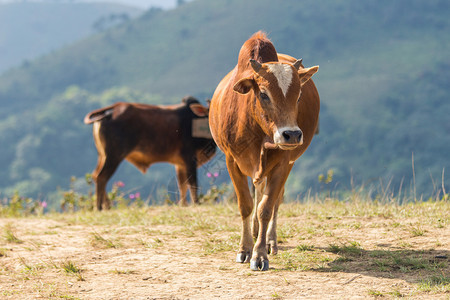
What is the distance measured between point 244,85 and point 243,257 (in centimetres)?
141

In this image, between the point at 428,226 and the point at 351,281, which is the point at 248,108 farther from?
the point at 428,226

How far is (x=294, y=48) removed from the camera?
393 ft

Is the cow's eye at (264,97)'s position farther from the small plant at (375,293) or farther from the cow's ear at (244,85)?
the small plant at (375,293)

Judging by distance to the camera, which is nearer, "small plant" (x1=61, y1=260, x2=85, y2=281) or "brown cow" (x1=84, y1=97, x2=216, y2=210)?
"small plant" (x1=61, y1=260, x2=85, y2=281)

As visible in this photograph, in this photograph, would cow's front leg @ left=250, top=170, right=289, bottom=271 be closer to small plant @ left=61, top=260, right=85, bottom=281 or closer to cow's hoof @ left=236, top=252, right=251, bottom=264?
cow's hoof @ left=236, top=252, right=251, bottom=264

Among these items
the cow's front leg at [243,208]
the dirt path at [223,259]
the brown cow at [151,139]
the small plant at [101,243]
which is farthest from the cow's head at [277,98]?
the brown cow at [151,139]

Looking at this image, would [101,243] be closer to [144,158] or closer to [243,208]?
[243,208]

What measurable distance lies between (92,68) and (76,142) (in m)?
40.1

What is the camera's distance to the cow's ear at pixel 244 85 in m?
4.75

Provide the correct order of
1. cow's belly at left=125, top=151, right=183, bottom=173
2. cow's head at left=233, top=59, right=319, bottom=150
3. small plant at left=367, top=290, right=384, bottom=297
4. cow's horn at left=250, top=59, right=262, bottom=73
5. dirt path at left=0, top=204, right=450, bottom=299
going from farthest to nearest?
cow's belly at left=125, top=151, right=183, bottom=173, cow's horn at left=250, top=59, right=262, bottom=73, cow's head at left=233, top=59, right=319, bottom=150, dirt path at left=0, top=204, right=450, bottom=299, small plant at left=367, top=290, right=384, bottom=297

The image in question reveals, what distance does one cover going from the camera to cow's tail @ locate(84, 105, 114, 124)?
385 inches

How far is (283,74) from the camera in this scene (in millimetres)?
4594

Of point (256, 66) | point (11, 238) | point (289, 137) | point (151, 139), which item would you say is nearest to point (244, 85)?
point (256, 66)

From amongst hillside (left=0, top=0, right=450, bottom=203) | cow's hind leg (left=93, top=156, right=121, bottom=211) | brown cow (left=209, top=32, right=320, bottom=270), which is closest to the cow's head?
brown cow (left=209, top=32, right=320, bottom=270)
